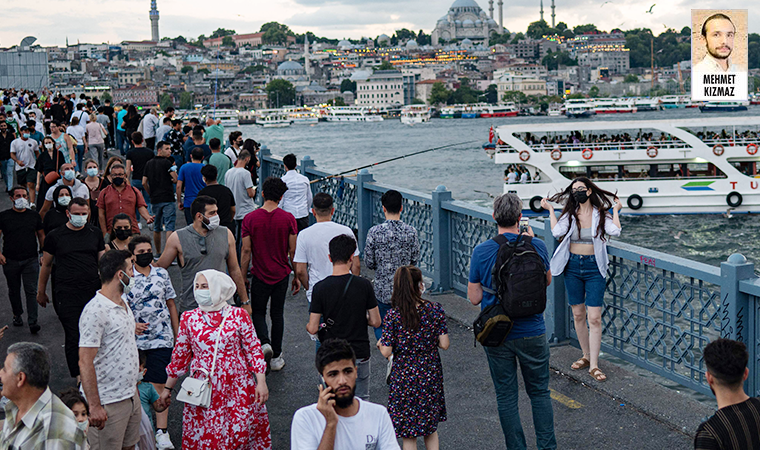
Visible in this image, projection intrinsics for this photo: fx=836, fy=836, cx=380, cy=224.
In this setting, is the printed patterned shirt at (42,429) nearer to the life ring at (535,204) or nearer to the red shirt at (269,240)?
the red shirt at (269,240)

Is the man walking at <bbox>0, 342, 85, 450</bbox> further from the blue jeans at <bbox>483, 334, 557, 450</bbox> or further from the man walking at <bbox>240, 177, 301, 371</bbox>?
the man walking at <bbox>240, 177, 301, 371</bbox>

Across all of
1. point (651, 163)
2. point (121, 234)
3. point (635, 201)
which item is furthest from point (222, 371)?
point (635, 201)

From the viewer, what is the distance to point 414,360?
449cm

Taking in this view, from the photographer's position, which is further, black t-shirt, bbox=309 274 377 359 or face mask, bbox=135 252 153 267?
face mask, bbox=135 252 153 267

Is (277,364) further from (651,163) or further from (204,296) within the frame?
(651,163)

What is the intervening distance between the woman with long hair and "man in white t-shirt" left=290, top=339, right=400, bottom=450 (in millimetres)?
2886

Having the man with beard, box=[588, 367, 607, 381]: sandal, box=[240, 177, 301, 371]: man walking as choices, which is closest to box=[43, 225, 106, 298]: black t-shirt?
box=[240, 177, 301, 371]: man walking

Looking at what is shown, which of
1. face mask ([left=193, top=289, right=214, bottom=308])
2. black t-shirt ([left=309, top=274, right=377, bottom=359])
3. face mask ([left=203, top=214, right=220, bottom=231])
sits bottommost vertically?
black t-shirt ([left=309, top=274, right=377, bottom=359])

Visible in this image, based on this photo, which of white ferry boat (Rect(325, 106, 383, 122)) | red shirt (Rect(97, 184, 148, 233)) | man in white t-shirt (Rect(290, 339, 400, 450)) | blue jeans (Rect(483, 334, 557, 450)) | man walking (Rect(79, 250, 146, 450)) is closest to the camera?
man in white t-shirt (Rect(290, 339, 400, 450))

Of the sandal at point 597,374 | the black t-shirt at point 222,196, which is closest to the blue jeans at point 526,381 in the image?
the sandal at point 597,374

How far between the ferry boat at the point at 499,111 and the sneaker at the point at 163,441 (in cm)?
18687

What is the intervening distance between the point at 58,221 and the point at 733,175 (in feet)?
93.0

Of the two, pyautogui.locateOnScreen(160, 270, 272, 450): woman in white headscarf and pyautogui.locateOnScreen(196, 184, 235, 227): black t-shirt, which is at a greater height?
pyautogui.locateOnScreen(196, 184, 235, 227): black t-shirt

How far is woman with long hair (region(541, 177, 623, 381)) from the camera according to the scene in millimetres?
5914
